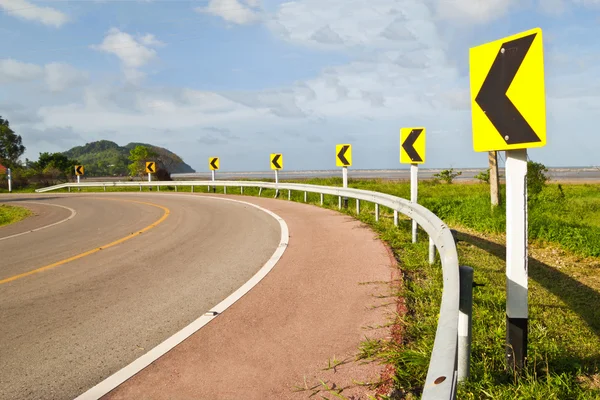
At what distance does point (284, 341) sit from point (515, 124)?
9.02 ft

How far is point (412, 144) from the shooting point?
9.91 metres

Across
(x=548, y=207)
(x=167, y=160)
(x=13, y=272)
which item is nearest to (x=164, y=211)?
(x=13, y=272)

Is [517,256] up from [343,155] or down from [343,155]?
down

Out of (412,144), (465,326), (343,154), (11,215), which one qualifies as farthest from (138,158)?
(465,326)

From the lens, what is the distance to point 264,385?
12.2 feet

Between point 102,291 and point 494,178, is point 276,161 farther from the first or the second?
point 102,291

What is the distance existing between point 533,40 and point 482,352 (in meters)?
2.52

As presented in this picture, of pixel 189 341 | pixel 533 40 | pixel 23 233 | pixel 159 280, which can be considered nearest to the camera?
pixel 533 40

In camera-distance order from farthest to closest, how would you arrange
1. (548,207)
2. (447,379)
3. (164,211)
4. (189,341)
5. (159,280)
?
(164,211)
(548,207)
(159,280)
(189,341)
(447,379)

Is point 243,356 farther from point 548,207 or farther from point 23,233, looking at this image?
point 548,207

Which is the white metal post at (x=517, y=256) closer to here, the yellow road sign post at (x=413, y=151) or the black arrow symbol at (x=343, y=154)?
the yellow road sign post at (x=413, y=151)

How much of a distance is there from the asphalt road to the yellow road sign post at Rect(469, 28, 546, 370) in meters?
3.21

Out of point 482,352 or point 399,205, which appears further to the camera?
point 399,205

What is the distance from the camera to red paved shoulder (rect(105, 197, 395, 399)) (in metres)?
3.71
